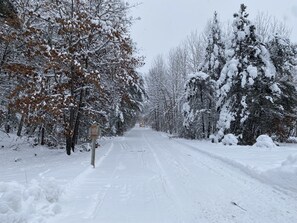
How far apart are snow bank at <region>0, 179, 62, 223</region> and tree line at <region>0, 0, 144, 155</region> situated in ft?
27.4

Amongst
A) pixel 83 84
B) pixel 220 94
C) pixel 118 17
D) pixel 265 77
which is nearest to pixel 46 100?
pixel 83 84

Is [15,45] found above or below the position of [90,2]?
below

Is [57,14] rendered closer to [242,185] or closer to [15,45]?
[15,45]

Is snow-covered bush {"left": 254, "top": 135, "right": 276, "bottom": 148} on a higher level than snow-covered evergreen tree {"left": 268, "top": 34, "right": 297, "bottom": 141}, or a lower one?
lower

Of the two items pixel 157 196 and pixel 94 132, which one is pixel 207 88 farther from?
pixel 157 196

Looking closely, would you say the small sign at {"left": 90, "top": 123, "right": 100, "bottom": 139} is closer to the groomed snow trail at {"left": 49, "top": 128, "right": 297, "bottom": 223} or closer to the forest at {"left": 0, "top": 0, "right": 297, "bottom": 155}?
the groomed snow trail at {"left": 49, "top": 128, "right": 297, "bottom": 223}

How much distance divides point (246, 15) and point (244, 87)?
5.35 m

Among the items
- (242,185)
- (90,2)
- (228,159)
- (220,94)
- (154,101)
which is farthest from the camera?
(154,101)

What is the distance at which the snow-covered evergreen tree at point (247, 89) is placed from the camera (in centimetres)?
2177

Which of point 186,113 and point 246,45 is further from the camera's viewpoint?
point 186,113

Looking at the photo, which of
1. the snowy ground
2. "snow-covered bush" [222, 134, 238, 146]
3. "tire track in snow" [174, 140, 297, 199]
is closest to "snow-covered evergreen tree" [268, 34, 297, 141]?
"snow-covered bush" [222, 134, 238, 146]

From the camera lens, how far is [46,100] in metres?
14.3

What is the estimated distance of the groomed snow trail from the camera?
5.40m

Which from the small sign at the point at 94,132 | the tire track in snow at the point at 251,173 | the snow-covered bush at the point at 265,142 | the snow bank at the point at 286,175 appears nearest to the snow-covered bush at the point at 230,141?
the snow-covered bush at the point at 265,142
